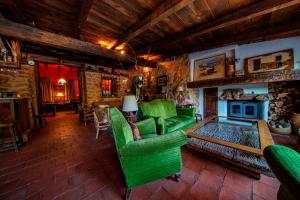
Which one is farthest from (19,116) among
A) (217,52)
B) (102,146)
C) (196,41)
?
(217,52)

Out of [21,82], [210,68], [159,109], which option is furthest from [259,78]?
[21,82]

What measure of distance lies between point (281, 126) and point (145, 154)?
3820 mm

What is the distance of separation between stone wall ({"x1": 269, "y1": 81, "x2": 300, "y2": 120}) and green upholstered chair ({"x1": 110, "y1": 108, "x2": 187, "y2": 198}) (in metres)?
3.65

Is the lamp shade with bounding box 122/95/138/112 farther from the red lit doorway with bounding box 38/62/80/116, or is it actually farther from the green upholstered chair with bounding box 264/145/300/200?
the red lit doorway with bounding box 38/62/80/116

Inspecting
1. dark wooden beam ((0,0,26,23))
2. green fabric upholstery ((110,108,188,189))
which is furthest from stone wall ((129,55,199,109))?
dark wooden beam ((0,0,26,23))

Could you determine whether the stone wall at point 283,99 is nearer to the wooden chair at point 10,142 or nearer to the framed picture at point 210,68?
the framed picture at point 210,68

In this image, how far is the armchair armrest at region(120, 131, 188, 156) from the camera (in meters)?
1.11

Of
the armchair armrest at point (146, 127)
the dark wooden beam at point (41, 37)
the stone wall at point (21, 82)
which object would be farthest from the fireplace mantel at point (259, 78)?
the stone wall at point (21, 82)

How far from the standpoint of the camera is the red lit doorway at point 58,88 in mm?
6762

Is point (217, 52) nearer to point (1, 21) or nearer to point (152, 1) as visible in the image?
point (152, 1)

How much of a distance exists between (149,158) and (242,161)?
130cm

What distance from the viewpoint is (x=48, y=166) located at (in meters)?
1.83

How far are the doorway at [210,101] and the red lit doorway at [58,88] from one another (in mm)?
6751

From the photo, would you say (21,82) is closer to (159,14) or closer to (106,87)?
(106,87)
